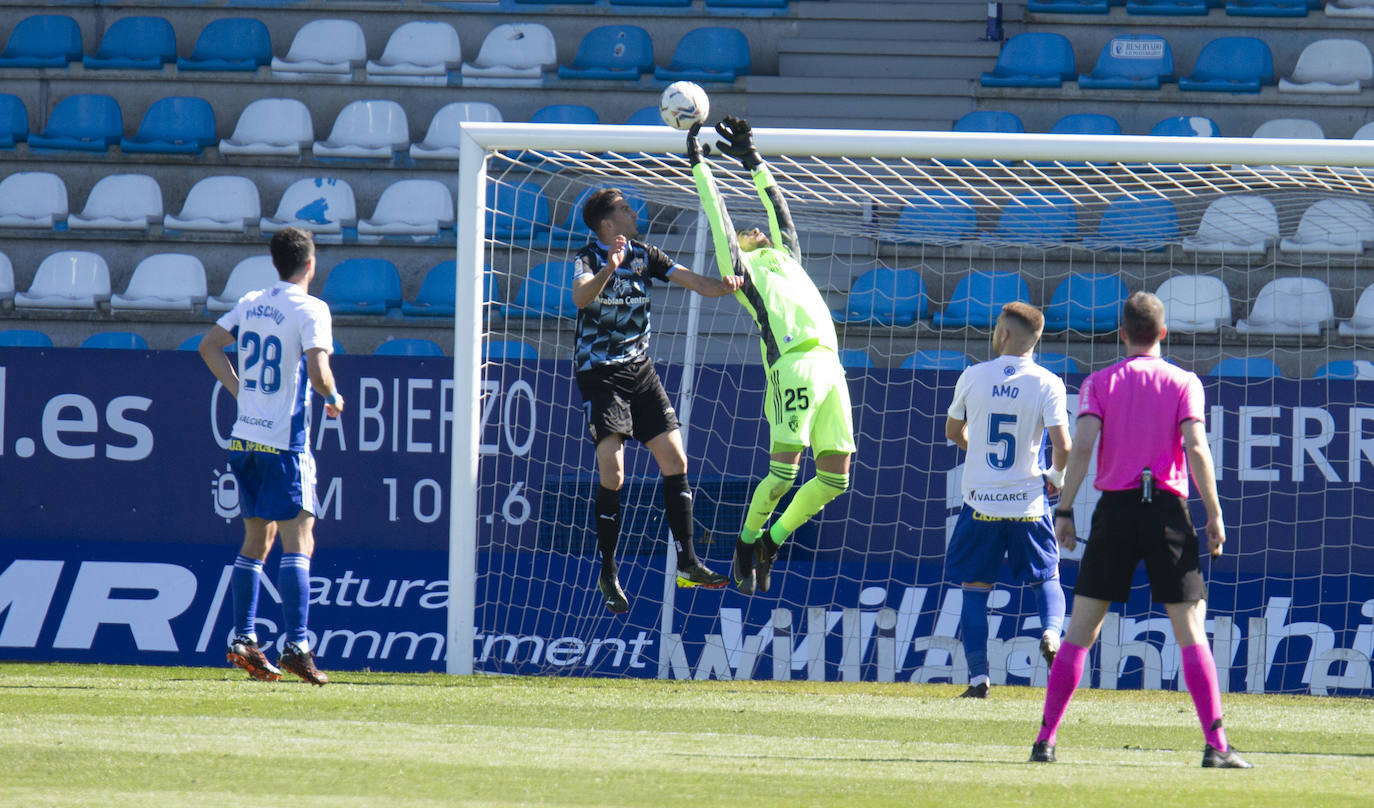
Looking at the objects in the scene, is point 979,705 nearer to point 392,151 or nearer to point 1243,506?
point 1243,506

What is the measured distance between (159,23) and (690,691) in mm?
9523

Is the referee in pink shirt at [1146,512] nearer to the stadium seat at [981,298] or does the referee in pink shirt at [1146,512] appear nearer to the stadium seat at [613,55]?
the stadium seat at [981,298]

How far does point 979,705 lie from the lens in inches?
271

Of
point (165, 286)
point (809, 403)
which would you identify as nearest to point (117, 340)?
point (165, 286)

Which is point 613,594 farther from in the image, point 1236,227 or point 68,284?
point 68,284

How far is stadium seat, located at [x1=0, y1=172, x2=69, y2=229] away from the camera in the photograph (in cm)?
1286

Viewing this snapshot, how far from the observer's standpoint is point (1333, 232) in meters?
11.0

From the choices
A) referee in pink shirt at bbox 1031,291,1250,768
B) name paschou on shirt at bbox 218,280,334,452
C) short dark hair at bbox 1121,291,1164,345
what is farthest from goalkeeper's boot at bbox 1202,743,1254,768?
name paschou on shirt at bbox 218,280,334,452

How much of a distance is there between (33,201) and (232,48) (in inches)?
87.2

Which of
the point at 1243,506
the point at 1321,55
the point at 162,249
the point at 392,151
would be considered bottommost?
the point at 1243,506

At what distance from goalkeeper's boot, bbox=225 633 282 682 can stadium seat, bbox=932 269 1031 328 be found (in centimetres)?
554

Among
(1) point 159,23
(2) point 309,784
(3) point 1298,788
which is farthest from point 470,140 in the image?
(1) point 159,23

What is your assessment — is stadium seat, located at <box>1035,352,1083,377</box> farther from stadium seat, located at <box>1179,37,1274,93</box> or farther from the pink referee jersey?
the pink referee jersey

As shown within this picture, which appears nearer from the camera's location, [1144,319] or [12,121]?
[1144,319]
